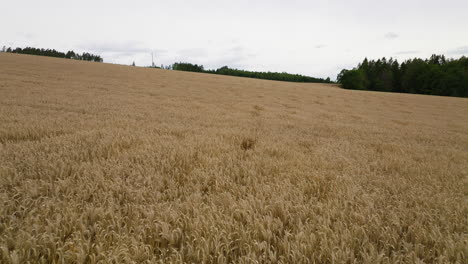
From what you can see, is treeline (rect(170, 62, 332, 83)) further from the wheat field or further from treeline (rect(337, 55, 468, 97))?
the wheat field

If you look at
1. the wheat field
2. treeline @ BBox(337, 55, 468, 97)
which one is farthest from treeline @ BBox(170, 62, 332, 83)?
the wheat field

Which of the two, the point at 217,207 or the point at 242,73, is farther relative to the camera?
the point at 242,73

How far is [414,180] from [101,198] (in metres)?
4.15

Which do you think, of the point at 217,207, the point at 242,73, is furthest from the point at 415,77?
the point at 217,207

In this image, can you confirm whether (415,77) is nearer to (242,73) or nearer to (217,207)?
(242,73)

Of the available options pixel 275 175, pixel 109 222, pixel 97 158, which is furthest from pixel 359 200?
pixel 97 158

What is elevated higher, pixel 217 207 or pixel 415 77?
pixel 415 77

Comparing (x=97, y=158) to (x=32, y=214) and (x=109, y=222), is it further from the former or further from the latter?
(x=109, y=222)

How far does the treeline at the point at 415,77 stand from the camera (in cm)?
6380

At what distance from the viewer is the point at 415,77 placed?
73.4 meters

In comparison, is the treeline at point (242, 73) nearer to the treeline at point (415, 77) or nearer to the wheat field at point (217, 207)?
the treeline at point (415, 77)

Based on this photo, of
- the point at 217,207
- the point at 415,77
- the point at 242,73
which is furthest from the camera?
the point at 242,73

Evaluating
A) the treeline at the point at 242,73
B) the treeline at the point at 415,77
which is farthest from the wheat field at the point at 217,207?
the treeline at the point at 242,73

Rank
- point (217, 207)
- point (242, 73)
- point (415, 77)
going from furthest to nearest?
point (242, 73)
point (415, 77)
point (217, 207)
